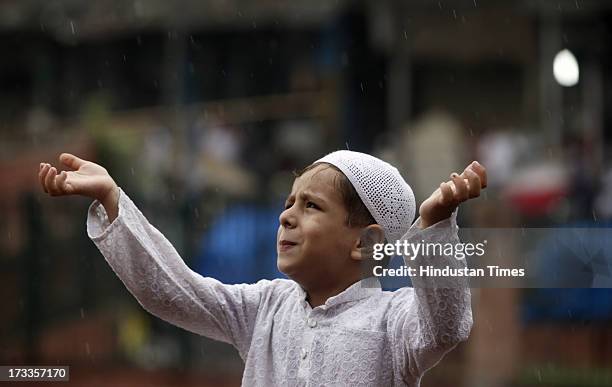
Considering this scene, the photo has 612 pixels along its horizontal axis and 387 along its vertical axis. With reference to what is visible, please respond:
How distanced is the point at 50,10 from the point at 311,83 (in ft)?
11.6

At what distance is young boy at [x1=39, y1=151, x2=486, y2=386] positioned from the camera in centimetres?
300

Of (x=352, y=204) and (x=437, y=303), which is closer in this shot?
(x=437, y=303)

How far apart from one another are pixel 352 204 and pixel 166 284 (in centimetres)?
55

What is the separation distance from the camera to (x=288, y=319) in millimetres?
3170

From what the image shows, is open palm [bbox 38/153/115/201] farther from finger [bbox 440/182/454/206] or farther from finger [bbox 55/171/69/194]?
finger [bbox 440/182/454/206]

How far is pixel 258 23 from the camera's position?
595 inches

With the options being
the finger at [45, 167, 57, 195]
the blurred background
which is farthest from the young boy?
the blurred background

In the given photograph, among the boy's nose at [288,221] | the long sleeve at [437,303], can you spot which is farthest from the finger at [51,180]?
the long sleeve at [437,303]

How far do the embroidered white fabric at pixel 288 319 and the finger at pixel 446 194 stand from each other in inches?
6.0

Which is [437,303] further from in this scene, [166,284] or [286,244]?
[166,284]

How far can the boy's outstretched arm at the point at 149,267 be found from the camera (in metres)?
3.01

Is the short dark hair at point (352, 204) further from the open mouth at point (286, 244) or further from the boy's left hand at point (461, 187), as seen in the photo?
the boy's left hand at point (461, 187)

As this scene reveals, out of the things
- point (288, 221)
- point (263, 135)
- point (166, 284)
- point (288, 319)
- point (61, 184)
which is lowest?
point (288, 319)

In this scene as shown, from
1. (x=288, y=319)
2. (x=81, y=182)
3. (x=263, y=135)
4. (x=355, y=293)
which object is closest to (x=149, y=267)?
(x=81, y=182)
